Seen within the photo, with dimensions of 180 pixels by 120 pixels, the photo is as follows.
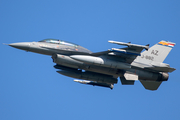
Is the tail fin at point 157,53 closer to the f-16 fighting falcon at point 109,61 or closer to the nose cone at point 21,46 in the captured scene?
the f-16 fighting falcon at point 109,61

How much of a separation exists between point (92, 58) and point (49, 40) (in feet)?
12.4

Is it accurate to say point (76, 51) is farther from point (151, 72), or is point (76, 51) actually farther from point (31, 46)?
point (151, 72)

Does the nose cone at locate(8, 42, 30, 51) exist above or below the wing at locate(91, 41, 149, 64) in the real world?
above

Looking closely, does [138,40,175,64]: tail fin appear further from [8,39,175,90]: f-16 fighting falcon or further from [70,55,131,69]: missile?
[70,55,131,69]: missile

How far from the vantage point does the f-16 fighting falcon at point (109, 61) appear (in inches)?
748

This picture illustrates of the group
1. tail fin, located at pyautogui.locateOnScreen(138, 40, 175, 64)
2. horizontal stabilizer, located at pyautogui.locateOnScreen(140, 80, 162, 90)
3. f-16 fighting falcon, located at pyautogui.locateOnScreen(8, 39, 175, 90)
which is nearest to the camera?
f-16 fighting falcon, located at pyautogui.locateOnScreen(8, 39, 175, 90)

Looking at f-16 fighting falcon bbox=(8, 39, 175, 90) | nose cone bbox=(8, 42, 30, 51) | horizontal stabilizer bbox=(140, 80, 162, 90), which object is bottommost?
horizontal stabilizer bbox=(140, 80, 162, 90)

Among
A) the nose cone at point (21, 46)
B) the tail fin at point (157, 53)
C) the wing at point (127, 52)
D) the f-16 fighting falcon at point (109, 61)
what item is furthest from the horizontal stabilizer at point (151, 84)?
the nose cone at point (21, 46)

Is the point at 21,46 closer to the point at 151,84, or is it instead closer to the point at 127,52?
the point at 127,52

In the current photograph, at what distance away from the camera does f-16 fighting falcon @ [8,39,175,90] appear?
19.0m

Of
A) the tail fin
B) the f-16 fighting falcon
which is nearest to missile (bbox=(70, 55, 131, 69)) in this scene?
the f-16 fighting falcon

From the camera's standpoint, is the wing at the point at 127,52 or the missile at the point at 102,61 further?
the wing at the point at 127,52

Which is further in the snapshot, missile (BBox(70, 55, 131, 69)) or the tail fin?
the tail fin

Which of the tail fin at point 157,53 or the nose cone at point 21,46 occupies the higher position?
the nose cone at point 21,46
